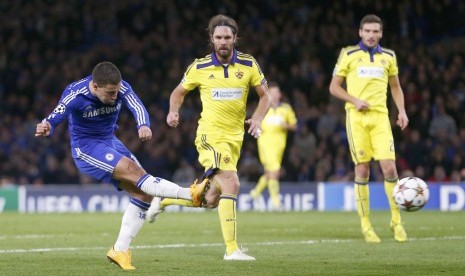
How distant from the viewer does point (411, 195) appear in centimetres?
1177

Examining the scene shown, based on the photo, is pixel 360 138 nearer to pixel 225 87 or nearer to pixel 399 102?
pixel 399 102

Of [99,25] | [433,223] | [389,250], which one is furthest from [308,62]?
[389,250]

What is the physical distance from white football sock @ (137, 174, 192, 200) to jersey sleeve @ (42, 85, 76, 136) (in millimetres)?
901

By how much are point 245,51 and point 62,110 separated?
16.6 m

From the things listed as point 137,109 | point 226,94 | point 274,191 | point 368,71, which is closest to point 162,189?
point 137,109

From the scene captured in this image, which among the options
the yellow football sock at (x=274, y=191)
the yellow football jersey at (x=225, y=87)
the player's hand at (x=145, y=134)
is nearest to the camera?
the player's hand at (x=145, y=134)

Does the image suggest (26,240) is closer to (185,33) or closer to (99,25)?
(185,33)

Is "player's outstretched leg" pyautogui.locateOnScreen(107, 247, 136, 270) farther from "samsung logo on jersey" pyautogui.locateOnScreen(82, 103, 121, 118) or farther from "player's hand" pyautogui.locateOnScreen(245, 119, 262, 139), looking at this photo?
"player's hand" pyautogui.locateOnScreen(245, 119, 262, 139)

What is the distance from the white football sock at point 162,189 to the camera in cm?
917

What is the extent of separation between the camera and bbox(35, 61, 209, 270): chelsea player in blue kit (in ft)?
30.2

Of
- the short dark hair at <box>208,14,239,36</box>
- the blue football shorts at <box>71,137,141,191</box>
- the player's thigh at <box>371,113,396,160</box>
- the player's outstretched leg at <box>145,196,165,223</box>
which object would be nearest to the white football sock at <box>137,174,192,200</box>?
the blue football shorts at <box>71,137,141,191</box>

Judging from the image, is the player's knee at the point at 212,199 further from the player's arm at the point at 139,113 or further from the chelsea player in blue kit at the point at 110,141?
the player's arm at the point at 139,113

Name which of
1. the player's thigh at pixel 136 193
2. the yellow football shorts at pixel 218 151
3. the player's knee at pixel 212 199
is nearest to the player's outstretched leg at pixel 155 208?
the player's knee at pixel 212 199

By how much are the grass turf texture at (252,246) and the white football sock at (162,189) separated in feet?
Answer: 2.06
